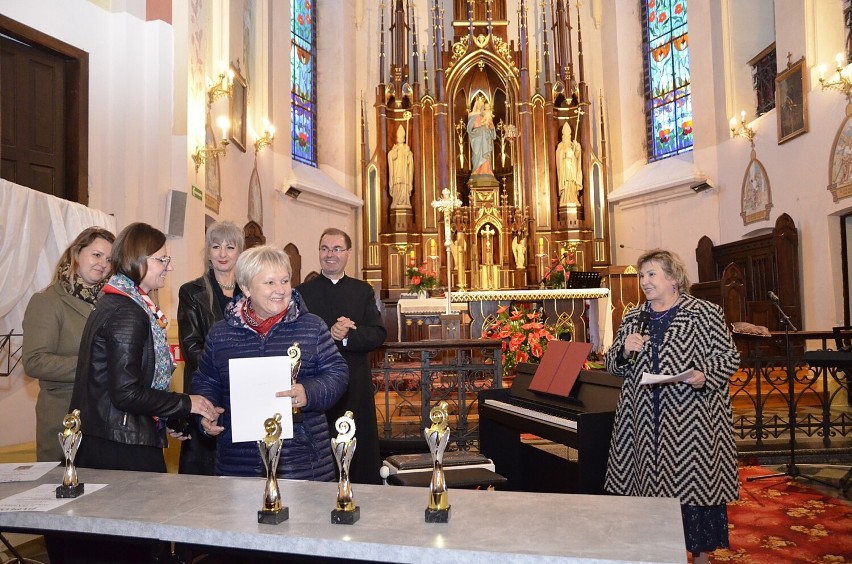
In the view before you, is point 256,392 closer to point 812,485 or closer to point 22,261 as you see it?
point 22,261

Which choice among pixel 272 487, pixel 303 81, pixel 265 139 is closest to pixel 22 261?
pixel 272 487

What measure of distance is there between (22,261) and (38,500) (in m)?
3.72

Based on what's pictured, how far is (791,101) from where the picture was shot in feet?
34.2

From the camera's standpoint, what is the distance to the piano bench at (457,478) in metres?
3.26

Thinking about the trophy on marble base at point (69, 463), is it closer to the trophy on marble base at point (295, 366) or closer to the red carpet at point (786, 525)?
the trophy on marble base at point (295, 366)

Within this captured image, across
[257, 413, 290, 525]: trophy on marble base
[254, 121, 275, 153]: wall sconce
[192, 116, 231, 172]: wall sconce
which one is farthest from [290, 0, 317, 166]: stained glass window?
[257, 413, 290, 525]: trophy on marble base

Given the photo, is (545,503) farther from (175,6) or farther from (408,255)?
(408,255)

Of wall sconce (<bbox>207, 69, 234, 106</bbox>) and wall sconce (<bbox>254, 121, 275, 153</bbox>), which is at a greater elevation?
wall sconce (<bbox>254, 121, 275, 153</bbox>)

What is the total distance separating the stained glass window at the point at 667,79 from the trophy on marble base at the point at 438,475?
13.4 meters

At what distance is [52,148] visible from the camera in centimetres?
613

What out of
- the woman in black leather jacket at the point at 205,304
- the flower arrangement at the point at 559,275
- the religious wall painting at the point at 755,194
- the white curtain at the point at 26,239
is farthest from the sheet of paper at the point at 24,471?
the religious wall painting at the point at 755,194

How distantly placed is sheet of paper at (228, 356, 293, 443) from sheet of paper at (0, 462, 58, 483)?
720 millimetres

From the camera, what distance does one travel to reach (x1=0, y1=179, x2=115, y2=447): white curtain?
509 centimetres

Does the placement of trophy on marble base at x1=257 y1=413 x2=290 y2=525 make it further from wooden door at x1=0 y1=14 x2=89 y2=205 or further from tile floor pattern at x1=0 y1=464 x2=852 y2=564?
wooden door at x1=0 y1=14 x2=89 y2=205
